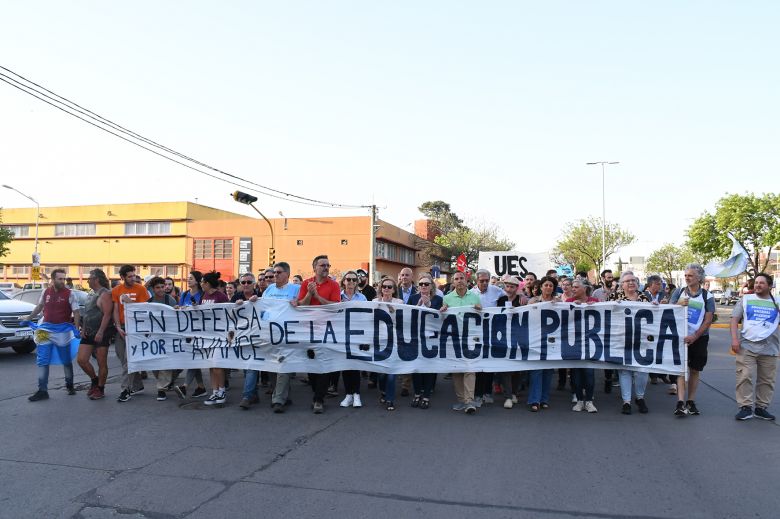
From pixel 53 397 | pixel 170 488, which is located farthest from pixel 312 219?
pixel 170 488

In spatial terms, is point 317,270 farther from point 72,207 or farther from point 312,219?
point 72,207

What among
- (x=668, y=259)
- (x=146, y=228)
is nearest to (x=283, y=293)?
(x=146, y=228)

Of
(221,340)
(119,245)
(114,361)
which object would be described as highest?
(119,245)

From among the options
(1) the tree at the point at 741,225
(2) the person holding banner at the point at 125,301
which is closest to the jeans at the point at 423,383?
(2) the person holding banner at the point at 125,301

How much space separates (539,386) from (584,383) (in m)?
0.61

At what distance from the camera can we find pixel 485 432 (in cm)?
670

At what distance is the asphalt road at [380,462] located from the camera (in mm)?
4473

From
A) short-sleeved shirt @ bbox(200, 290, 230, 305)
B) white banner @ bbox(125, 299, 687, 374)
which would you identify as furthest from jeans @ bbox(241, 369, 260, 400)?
short-sleeved shirt @ bbox(200, 290, 230, 305)

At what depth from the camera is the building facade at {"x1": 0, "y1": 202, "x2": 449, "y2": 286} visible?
179 feet

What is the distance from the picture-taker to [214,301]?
8961 millimetres

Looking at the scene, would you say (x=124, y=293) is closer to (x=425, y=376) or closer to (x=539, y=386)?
(x=425, y=376)

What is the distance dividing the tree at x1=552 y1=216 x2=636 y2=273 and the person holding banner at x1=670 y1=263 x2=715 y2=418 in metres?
49.0

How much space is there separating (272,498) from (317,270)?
4.04 meters

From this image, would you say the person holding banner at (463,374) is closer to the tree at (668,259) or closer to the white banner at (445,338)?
the white banner at (445,338)
